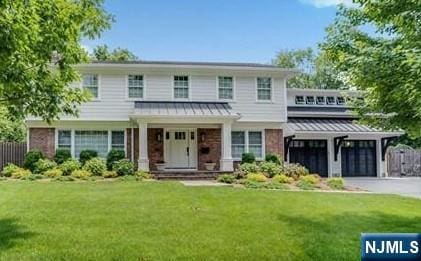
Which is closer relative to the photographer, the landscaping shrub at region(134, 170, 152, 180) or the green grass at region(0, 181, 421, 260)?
the green grass at region(0, 181, 421, 260)

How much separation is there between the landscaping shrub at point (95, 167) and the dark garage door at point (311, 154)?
10596mm

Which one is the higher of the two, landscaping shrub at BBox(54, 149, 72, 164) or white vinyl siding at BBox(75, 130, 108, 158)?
white vinyl siding at BBox(75, 130, 108, 158)

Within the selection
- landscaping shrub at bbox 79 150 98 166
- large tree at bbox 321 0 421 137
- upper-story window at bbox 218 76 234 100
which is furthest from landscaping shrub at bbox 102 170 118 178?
large tree at bbox 321 0 421 137

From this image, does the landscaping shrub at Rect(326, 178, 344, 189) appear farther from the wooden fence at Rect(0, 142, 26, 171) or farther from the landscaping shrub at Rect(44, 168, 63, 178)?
the wooden fence at Rect(0, 142, 26, 171)

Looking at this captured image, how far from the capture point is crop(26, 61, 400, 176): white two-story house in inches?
846

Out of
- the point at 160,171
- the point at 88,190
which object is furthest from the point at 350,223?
the point at 160,171

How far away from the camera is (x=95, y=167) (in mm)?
19891

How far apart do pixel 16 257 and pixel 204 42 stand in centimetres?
1957

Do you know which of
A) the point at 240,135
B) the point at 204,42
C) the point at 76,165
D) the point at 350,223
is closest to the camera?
the point at 350,223

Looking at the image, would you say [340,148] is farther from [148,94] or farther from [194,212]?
[194,212]

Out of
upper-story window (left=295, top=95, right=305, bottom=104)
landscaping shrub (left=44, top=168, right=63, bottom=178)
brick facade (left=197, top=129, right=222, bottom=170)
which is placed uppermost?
upper-story window (left=295, top=95, right=305, bottom=104)

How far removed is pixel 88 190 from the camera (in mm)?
14273

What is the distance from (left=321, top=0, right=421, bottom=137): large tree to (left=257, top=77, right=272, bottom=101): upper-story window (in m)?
13.5

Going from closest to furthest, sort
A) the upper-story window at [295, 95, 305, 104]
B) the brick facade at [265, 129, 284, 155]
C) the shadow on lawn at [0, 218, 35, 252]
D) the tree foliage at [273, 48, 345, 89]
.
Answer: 1. the shadow on lawn at [0, 218, 35, 252]
2. the brick facade at [265, 129, 284, 155]
3. the upper-story window at [295, 95, 305, 104]
4. the tree foliage at [273, 48, 345, 89]
